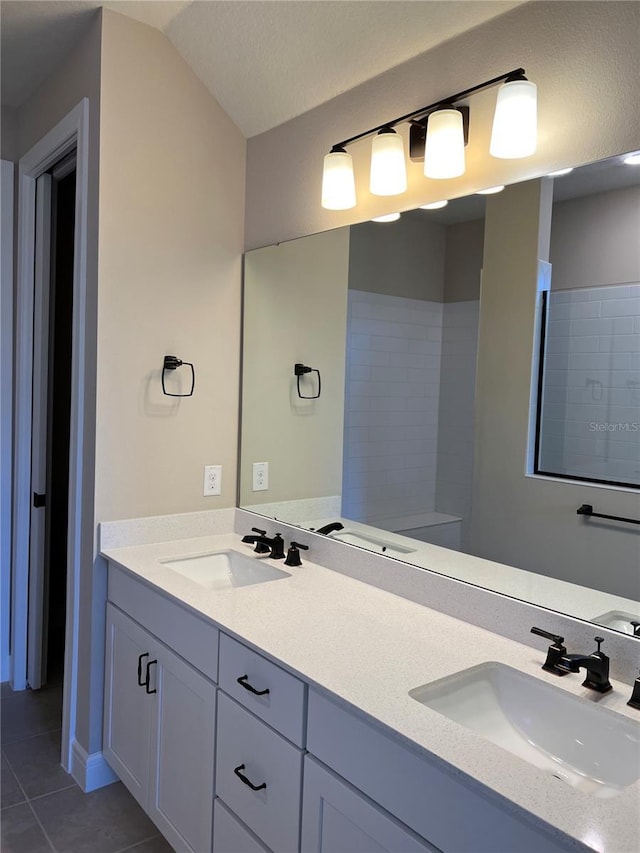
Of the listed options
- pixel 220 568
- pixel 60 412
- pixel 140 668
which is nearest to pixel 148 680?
pixel 140 668

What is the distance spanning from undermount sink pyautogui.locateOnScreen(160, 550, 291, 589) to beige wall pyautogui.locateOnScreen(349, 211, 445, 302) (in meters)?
0.98

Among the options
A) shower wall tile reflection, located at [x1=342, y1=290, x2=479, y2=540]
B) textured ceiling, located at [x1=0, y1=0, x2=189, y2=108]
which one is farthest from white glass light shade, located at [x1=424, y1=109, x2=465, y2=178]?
textured ceiling, located at [x1=0, y1=0, x2=189, y2=108]

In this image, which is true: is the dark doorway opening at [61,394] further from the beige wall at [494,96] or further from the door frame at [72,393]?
the beige wall at [494,96]

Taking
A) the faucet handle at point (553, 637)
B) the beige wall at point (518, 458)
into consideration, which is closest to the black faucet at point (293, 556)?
the beige wall at point (518, 458)

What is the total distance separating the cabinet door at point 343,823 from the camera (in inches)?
44.0

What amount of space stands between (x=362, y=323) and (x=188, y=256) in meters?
0.71

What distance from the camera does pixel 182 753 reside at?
1782 millimetres

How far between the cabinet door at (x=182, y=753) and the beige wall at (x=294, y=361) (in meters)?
0.76

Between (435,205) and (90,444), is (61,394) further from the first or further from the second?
(435,205)

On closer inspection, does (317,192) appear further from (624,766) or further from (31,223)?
(624,766)

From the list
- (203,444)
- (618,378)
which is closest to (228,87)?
(203,444)

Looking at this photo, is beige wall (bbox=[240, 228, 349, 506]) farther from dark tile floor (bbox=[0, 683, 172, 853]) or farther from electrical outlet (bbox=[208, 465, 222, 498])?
dark tile floor (bbox=[0, 683, 172, 853])

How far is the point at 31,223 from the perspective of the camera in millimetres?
2736

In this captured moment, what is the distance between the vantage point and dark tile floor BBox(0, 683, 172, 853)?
6.57 ft
